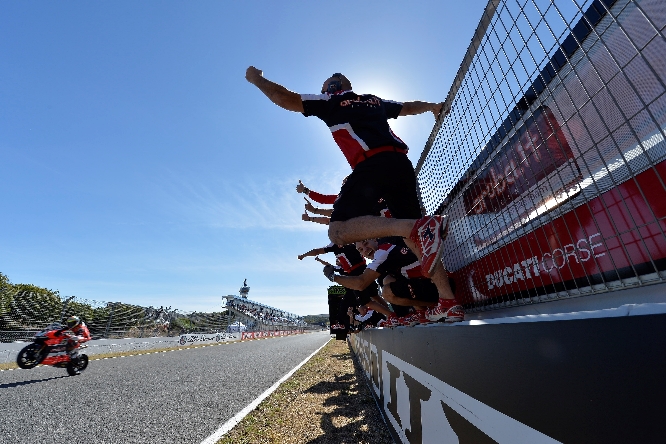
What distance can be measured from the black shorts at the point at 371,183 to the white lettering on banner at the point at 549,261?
881 mm

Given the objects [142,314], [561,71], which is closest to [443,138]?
[561,71]

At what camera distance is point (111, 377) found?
6.11 m

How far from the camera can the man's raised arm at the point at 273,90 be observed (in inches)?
95.3

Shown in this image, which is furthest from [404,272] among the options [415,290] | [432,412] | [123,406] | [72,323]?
[72,323]

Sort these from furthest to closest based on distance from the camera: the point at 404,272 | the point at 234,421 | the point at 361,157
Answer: the point at 404,272
the point at 234,421
the point at 361,157

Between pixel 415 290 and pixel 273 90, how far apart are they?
6.96 ft

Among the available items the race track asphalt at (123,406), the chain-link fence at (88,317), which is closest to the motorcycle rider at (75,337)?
the race track asphalt at (123,406)

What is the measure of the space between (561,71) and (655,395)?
173 centimetres

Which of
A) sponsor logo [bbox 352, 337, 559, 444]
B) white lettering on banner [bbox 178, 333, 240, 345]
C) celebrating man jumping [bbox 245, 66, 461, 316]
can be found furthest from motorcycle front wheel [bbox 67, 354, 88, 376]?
white lettering on banner [bbox 178, 333, 240, 345]

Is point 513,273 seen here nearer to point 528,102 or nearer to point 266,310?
point 528,102

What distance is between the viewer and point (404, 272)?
11.3ft

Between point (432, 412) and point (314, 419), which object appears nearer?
point (432, 412)

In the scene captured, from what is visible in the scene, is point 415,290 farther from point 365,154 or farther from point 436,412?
point 436,412

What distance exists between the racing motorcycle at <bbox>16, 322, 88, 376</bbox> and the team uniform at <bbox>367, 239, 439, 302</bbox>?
7.15 meters
